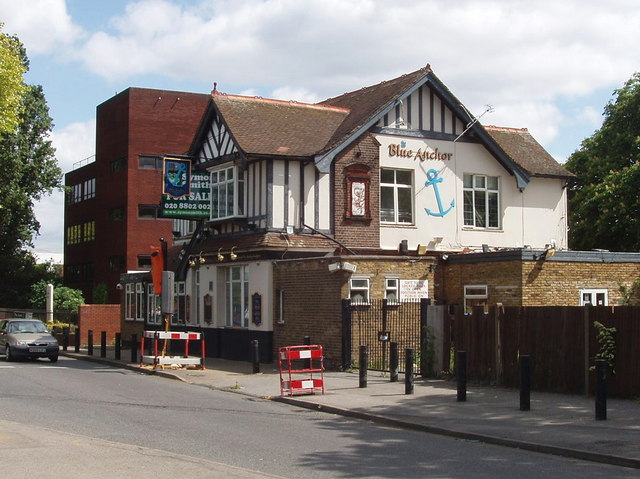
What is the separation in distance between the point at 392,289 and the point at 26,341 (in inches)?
468

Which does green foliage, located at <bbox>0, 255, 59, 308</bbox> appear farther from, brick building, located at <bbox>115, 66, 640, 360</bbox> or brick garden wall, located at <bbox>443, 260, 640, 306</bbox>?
brick garden wall, located at <bbox>443, 260, 640, 306</bbox>

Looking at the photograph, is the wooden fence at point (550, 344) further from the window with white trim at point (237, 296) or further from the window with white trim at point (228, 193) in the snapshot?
the window with white trim at point (228, 193)

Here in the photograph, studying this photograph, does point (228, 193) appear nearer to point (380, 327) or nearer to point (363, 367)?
point (380, 327)

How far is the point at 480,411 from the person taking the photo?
15391 millimetres

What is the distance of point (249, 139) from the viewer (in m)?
27.4

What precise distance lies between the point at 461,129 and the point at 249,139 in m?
7.64

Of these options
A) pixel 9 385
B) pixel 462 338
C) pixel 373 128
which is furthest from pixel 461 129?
pixel 9 385

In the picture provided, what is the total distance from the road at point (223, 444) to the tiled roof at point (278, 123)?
35.8ft

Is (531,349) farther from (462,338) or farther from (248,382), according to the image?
(248,382)

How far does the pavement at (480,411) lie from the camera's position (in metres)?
12.0

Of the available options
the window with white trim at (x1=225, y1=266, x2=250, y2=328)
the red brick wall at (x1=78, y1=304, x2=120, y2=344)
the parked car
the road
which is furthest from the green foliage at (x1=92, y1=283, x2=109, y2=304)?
the road

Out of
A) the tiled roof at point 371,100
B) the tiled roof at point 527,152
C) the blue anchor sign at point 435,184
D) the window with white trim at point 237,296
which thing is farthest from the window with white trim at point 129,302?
the tiled roof at point 527,152

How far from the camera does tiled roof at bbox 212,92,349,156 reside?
1073 inches

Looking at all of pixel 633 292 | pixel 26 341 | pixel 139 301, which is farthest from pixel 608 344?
pixel 139 301
